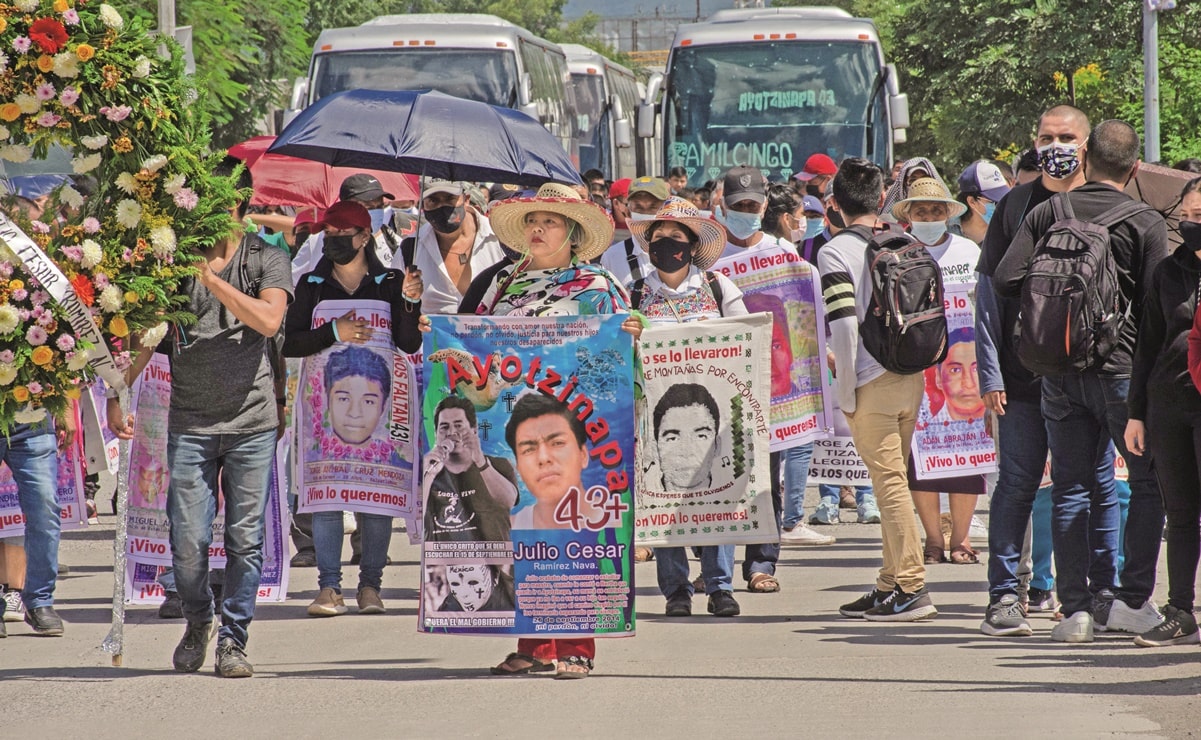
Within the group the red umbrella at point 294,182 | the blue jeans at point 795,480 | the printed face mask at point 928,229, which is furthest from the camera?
the red umbrella at point 294,182

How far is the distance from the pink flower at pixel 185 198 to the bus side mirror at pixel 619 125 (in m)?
19.0

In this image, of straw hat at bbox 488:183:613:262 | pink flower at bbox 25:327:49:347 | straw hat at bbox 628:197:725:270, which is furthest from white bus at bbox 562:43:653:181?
pink flower at bbox 25:327:49:347

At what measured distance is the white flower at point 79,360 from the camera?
7137 mm

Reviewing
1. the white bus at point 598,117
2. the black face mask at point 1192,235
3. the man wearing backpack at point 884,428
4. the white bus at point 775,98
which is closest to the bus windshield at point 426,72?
the white bus at point 775,98

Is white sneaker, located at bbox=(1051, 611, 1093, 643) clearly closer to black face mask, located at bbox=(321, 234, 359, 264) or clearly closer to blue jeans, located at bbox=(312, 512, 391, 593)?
blue jeans, located at bbox=(312, 512, 391, 593)

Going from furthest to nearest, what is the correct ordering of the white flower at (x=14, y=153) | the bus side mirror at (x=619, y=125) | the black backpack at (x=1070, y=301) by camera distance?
the bus side mirror at (x=619, y=125), the black backpack at (x=1070, y=301), the white flower at (x=14, y=153)

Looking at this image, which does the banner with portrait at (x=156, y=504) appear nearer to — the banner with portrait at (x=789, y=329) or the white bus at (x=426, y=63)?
the banner with portrait at (x=789, y=329)

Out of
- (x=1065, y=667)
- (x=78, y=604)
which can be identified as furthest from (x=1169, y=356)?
(x=78, y=604)

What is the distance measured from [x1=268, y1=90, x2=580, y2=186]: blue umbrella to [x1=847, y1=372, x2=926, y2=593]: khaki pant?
5.94ft

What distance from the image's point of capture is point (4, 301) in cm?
708

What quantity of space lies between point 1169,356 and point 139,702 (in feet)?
13.8

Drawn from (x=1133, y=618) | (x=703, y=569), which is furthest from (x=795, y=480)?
(x=1133, y=618)

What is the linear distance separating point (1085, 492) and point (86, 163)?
170 inches

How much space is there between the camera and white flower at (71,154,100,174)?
721 cm
